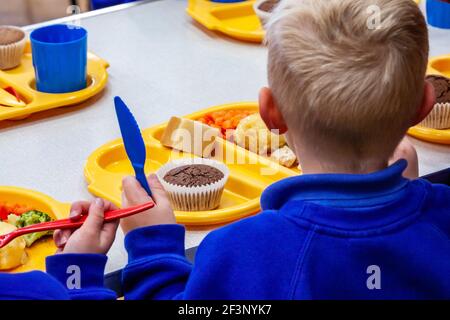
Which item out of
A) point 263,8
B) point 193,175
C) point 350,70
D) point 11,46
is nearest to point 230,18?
point 263,8

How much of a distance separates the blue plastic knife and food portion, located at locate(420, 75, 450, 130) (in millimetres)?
737

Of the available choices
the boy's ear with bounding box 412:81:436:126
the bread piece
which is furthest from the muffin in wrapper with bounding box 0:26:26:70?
the boy's ear with bounding box 412:81:436:126

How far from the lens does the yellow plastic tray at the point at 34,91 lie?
1.75 metres

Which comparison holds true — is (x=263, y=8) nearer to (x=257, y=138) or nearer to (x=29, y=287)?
(x=257, y=138)

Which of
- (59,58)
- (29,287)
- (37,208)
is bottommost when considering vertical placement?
(37,208)

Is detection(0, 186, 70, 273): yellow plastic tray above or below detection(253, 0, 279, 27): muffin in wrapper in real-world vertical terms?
below

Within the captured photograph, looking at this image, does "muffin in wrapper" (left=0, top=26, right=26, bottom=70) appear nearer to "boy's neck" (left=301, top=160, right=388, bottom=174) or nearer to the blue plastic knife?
the blue plastic knife

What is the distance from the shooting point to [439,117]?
5.49 ft

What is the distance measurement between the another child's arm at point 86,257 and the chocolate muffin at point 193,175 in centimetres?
27

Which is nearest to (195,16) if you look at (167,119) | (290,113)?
(167,119)

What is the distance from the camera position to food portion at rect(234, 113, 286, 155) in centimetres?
162

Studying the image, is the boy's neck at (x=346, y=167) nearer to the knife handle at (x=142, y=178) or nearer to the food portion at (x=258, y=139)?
the knife handle at (x=142, y=178)

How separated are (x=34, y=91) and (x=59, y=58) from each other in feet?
0.32

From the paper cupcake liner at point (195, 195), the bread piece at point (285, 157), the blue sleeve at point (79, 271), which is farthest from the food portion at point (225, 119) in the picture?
the blue sleeve at point (79, 271)
